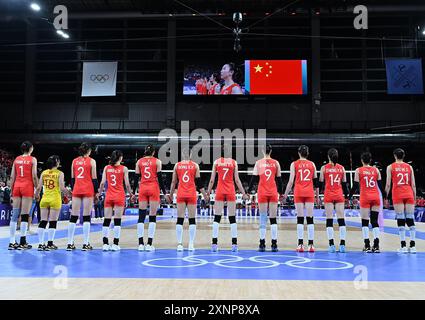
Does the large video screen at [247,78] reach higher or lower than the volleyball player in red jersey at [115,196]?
higher

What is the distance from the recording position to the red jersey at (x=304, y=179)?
8.09 metres

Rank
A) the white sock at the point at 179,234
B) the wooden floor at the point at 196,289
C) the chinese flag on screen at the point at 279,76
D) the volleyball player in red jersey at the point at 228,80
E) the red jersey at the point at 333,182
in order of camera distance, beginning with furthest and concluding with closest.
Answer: the volleyball player in red jersey at the point at 228,80
the chinese flag on screen at the point at 279,76
the red jersey at the point at 333,182
the white sock at the point at 179,234
the wooden floor at the point at 196,289

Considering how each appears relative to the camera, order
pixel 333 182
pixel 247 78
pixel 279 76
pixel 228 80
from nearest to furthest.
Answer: pixel 333 182
pixel 279 76
pixel 247 78
pixel 228 80

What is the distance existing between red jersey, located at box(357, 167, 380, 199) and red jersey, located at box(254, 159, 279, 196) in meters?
1.85

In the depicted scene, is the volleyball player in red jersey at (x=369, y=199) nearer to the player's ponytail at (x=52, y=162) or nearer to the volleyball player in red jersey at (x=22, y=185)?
the player's ponytail at (x=52, y=162)

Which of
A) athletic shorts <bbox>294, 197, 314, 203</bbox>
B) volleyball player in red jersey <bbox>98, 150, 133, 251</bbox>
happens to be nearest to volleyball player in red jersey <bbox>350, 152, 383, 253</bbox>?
athletic shorts <bbox>294, 197, 314, 203</bbox>

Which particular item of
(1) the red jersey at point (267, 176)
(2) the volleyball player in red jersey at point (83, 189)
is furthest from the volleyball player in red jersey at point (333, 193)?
(2) the volleyball player in red jersey at point (83, 189)

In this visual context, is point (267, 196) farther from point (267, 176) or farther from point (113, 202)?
point (113, 202)

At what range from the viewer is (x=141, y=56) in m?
32.6

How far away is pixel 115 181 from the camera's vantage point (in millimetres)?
8227

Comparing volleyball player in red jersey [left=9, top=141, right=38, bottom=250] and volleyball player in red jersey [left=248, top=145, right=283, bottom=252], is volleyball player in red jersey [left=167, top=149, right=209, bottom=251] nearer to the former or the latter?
volleyball player in red jersey [left=248, top=145, right=283, bottom=252]

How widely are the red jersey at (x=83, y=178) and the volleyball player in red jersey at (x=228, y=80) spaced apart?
21782 mm

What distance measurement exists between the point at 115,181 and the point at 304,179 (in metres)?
3.97

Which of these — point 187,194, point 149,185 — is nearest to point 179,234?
point 187,194
